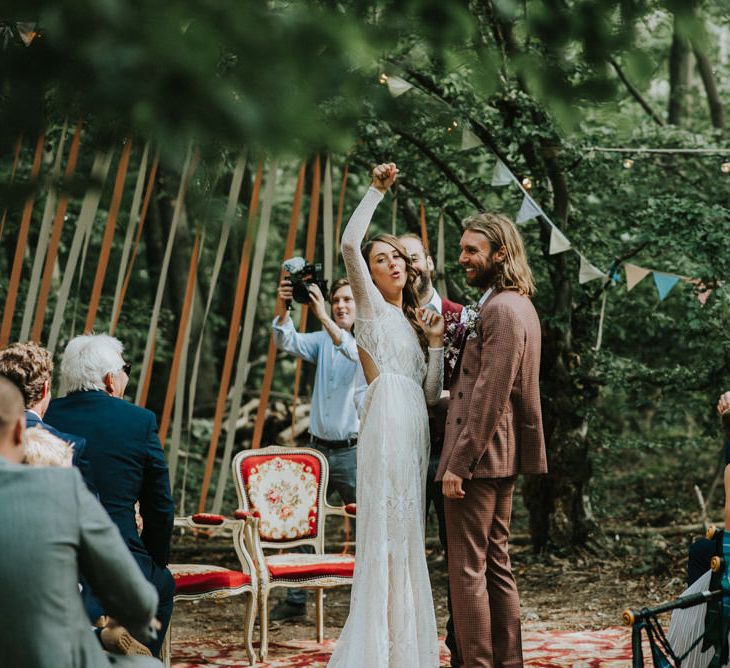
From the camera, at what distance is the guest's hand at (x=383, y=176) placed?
2969mm

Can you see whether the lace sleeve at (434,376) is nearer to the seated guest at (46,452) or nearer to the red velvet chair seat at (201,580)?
the red velvet chair seat at (201,580)

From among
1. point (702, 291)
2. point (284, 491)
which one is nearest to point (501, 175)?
point (702, 291)

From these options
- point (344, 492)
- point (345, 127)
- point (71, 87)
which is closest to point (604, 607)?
point (344, 492)

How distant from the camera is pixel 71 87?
1248 mm

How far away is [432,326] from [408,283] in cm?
19

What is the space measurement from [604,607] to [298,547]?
64.6 inches

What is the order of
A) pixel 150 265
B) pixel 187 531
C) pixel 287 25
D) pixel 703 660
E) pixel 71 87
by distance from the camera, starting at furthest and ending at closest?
pixel 150 265 → pixel 187 531 → pixel 703 660 → pixel 287 25 → pixel 71 87

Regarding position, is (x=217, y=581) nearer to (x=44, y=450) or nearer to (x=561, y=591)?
(x=44, y=450)

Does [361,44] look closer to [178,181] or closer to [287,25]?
[287,25]

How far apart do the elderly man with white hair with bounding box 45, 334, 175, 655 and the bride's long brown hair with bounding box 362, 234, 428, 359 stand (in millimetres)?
861

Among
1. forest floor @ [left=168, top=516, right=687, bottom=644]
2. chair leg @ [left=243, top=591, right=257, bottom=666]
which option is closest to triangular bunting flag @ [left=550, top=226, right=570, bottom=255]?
forest floor @ [left=168, top=516, right=687, bottom=644]

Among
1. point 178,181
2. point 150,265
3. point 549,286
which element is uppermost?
point 150,265

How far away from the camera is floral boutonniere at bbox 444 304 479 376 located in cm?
311

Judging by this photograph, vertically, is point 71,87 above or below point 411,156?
below
